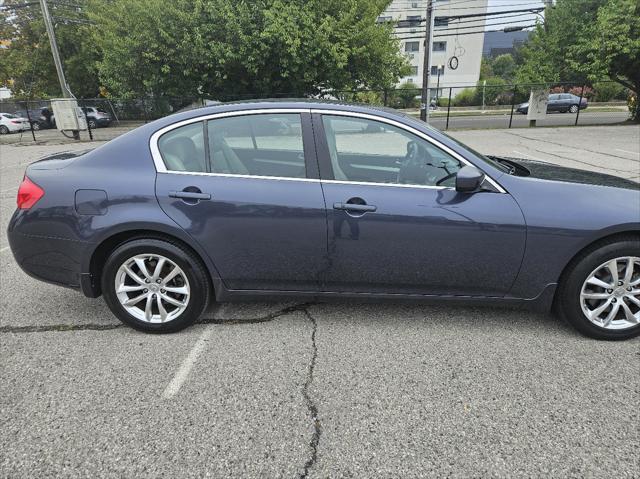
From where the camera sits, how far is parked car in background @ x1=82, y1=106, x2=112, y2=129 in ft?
62.8

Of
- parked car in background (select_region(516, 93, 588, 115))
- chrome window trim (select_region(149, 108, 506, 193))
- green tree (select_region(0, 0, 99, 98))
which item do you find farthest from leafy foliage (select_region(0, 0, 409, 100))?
parked car in background (select_region(516, 93, 588, 115))

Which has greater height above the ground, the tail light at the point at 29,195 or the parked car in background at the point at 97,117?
the tail light at the point at 29,195

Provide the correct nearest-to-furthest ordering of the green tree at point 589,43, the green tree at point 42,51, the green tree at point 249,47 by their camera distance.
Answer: the green tree at point 249,47 → the green tree at point 589,43 → the green tree at point 42,51

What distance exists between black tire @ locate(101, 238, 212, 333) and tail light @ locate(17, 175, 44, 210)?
0.65 metres

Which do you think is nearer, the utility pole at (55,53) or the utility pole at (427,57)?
the utility pole at (427,57)

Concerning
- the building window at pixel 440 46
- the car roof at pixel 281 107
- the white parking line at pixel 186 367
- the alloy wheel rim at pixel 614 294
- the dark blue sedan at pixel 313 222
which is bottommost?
the white parking line at pixel 186 367

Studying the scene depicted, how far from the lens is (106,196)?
2.79 m

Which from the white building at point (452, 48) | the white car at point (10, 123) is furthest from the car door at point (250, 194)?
the white building at point (452, 48)

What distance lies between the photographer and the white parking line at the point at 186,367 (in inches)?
95.8

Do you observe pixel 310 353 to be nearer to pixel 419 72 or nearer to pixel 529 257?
pixel 529 257

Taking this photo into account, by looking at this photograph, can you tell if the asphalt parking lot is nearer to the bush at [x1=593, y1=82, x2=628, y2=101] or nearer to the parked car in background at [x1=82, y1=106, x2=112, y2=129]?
the parked car in background at [x1=82, y1=106, x2=112, y2=129]

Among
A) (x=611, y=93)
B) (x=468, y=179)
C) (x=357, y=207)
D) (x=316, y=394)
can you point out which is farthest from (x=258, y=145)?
(x=611, y=93)

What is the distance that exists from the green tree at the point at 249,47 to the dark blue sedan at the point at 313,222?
44.2ft

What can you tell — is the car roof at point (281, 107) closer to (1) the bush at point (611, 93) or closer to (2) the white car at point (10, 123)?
(2) the white car at point (10, 123)
